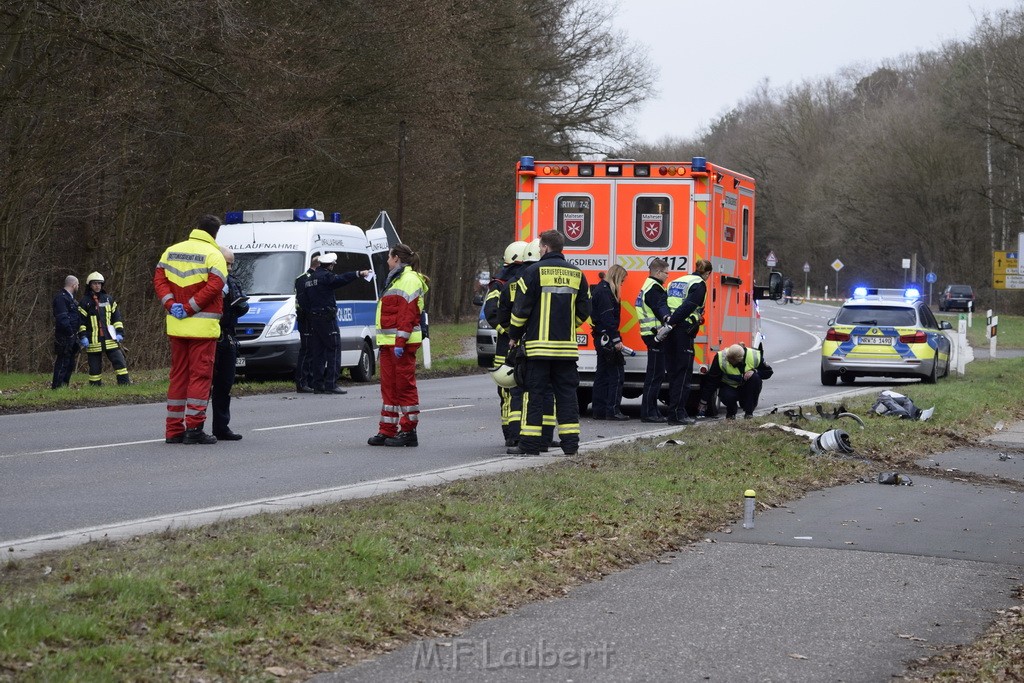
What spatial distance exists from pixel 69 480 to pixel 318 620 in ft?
16.9

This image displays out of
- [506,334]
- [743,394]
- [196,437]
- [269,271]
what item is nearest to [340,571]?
[506,334]

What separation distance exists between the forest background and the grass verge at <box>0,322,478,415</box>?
10.3ft

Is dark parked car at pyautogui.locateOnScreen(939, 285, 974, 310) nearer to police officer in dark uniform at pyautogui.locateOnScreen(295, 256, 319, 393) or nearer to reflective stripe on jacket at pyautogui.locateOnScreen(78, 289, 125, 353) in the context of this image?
police officer in dark uniform at pyautogui.locateOnScreen(295, 256, 319, 393)

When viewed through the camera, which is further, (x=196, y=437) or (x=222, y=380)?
(x=222, y=380)

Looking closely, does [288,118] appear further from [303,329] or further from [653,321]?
[653,321]

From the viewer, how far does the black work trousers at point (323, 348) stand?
20.7 meters

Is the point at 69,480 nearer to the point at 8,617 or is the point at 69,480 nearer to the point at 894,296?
the point at 8,617

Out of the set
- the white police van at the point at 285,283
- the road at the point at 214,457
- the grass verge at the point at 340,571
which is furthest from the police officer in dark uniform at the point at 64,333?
the grass verge at the point at 340,571

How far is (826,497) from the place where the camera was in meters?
11.0

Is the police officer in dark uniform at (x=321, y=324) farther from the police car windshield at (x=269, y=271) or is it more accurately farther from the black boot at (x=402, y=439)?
the black boot at (x=402, y=439)

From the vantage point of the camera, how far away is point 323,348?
2080 centimetres

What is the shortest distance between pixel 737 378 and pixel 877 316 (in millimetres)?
8987

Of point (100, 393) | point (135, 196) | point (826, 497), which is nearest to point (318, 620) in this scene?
point (826, 497)

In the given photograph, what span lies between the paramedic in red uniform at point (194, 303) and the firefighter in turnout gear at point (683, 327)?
5.40m
